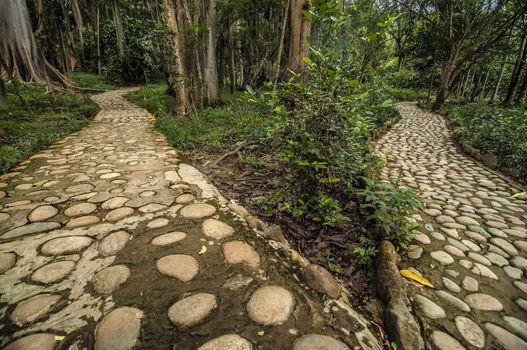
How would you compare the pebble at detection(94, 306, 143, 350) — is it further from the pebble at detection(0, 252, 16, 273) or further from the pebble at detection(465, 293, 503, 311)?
the pebble at detection(465, 293, 503, 311)

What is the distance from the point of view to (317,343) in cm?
98

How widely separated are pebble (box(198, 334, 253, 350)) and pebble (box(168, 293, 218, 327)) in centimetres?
11

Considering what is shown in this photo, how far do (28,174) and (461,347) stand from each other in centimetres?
400

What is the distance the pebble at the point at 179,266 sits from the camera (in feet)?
4.08

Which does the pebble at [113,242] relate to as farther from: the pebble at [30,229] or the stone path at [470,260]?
the stone path at [470,260]

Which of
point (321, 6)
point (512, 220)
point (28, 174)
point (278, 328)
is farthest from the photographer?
point (28, 174)

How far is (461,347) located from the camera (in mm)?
1165

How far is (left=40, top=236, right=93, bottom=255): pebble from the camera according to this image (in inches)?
55.6

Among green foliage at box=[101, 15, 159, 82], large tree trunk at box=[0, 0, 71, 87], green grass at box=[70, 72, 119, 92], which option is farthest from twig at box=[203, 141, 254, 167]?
green foliage at box=[101, 15, 159, 82]

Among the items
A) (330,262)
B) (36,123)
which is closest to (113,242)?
(330,262)

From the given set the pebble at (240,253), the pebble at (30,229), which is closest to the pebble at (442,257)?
the pebble at (240,253)

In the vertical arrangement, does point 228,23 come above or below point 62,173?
above

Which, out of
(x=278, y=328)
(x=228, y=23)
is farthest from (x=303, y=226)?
(x=228, y=23)

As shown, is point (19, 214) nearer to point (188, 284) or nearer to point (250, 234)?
point (188, 284)
